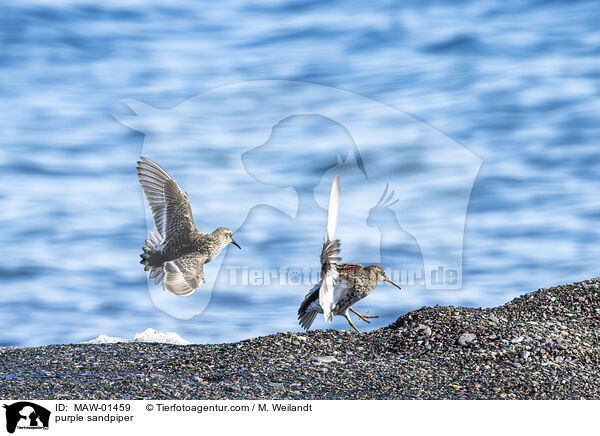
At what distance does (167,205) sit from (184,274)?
3.16ft

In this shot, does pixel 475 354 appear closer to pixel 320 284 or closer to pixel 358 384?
pixel 358 384

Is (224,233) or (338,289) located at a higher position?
(224,233)

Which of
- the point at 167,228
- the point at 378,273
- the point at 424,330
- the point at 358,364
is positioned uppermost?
the point at 167,228

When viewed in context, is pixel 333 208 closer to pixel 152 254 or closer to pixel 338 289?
pixel 338 289

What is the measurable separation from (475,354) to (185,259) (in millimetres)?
2745

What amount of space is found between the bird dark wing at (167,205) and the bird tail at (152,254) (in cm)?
6

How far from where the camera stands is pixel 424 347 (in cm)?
594

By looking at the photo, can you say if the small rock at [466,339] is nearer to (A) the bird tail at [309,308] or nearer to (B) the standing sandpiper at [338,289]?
(B) the standing sandpiper at [338,289]

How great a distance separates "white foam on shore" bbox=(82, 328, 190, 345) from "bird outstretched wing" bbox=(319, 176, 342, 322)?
179 cm

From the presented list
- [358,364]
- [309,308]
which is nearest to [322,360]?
[358,364]

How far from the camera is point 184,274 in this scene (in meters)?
4.94
